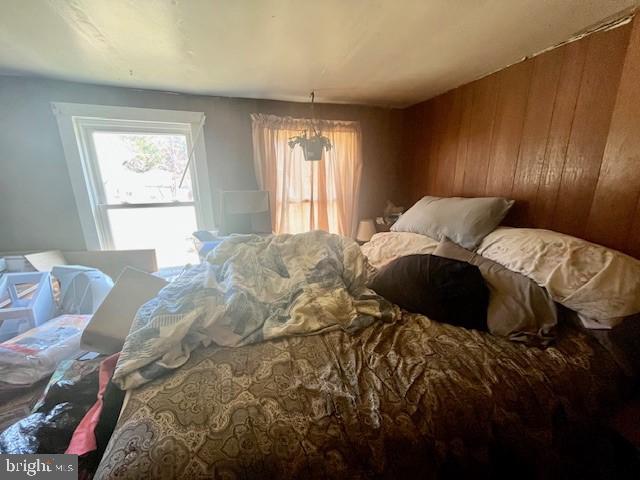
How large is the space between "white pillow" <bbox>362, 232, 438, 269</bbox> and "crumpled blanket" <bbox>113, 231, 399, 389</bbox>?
0.36 m

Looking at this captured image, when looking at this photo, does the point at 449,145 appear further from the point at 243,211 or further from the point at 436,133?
the point at 243,211

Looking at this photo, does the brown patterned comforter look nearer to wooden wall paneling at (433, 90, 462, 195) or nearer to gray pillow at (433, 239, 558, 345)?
gray pillow at (433, 239, 558, 345)

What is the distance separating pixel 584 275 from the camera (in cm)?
103

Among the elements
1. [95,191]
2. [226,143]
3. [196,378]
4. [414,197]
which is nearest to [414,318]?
[196,378]

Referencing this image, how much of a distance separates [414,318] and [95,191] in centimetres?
275

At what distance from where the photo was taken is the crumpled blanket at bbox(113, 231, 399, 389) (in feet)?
2.91

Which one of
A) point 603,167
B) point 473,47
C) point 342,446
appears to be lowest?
point 342,446

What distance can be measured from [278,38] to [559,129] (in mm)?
1656

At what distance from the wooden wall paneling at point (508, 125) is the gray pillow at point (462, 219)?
24cm

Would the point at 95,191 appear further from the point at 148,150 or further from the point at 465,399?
the point at 465,399

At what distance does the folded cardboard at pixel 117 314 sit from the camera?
1136 mm

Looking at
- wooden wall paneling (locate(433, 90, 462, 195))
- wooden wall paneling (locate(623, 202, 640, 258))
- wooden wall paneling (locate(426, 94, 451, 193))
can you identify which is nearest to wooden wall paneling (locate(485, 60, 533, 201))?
wooden wall paneling (locate(433, 90, 462, 195))

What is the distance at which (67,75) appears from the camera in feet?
6.02

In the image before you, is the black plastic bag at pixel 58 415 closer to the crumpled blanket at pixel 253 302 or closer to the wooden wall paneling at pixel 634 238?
the crumpled blanket at pixel 253 302
